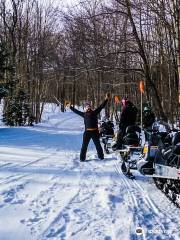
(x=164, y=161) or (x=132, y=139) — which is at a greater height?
(x=132, y=139)

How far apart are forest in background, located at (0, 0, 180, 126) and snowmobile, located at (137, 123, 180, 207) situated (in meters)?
7.63

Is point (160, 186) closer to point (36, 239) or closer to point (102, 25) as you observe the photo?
point (36, 239)

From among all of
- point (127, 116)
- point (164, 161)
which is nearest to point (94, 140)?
point (127, 116)

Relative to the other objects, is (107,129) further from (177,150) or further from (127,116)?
(177,150)

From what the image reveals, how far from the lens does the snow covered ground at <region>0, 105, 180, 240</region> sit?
5.56 meters

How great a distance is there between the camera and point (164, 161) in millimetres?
7859

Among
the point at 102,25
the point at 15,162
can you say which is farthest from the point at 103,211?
the point at 102,25

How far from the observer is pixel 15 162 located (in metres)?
11.2

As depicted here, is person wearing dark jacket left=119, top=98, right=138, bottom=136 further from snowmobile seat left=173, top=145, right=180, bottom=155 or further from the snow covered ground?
snowmobile seat left=173, top=145, right=180, bottom=155

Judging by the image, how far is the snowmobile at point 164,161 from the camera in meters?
7.41

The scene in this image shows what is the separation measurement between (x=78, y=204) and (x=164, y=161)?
6.57 ft

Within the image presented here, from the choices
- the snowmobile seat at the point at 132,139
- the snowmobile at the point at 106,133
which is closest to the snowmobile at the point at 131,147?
the snowmobile seat at the point at 132,139

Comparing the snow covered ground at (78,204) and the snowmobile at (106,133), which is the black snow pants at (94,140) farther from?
the snowmobile at (106,133)

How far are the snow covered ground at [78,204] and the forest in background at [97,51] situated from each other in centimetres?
756
